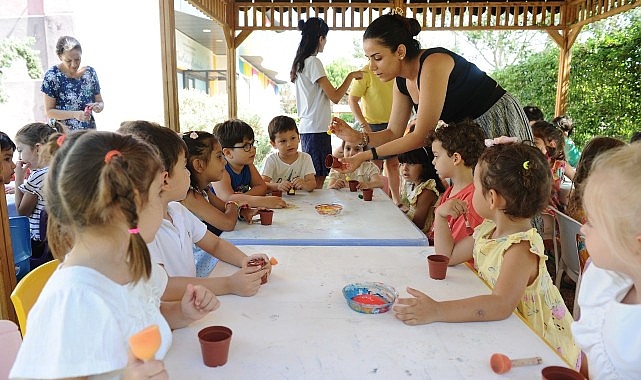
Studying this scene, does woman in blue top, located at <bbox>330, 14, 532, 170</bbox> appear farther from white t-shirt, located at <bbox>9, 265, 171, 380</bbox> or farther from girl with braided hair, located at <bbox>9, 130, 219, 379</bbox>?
white t-shirt, located at <bbox>9, 265, 171, 380</bbox>

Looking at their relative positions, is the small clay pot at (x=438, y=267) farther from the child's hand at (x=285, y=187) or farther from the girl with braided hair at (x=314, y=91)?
the girl with braided hair at (x=314, y=91)

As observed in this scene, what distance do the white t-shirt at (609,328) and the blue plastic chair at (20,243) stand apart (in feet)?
7.96

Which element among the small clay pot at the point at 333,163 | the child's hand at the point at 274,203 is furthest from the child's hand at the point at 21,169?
the small clay pot at the point at 333,163

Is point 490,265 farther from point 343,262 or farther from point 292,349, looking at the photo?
point 292,349

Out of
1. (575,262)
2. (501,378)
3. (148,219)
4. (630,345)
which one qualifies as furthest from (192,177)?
(575,262)

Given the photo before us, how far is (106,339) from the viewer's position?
0.93 m

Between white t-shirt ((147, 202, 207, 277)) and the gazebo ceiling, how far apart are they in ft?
17.3

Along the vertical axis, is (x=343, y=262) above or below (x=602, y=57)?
below

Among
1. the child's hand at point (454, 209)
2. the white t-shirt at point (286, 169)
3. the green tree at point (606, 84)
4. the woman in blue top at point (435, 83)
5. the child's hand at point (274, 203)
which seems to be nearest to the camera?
the child's hand at point (454, 209)

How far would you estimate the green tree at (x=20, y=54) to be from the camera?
6.94 meters

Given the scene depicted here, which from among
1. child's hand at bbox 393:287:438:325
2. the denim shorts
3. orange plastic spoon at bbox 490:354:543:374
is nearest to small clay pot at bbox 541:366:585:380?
orange plastic spoon at bbox 490:354:543:374

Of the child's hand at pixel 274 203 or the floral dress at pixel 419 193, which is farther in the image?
the floral dress at pixel 419 193

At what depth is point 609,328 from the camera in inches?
40.5

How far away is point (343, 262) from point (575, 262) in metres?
1.79
